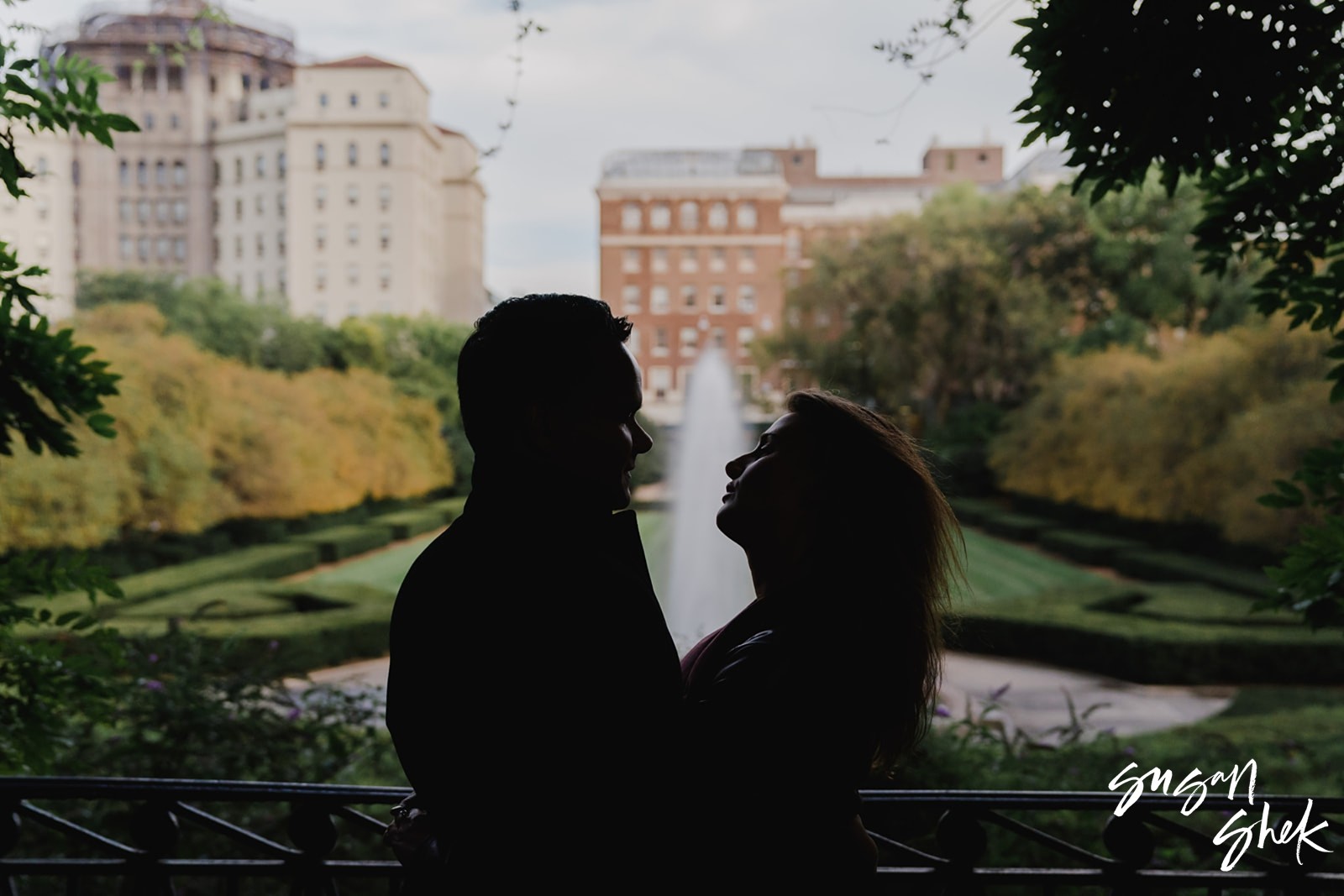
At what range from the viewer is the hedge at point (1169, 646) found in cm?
1207

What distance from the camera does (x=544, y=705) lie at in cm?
108

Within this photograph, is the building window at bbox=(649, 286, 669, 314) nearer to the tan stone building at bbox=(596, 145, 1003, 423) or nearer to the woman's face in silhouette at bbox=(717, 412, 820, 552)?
the tan stone building at bbox=(596, 145, 1003, 423)

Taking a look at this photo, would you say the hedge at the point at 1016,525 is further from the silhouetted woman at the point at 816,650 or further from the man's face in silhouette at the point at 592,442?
the man's face in silhouette at the point at 592,442

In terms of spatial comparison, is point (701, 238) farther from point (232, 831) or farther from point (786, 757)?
point (786, 757)

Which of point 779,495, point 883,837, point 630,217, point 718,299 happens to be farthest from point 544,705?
point 718,299

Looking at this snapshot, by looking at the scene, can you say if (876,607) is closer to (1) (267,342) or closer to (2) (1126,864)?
(2) (1126,864)

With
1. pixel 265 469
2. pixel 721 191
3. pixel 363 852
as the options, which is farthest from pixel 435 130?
pixel 363 852

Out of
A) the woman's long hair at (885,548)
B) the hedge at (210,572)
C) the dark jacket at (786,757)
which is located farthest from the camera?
the hedge at (210,572)

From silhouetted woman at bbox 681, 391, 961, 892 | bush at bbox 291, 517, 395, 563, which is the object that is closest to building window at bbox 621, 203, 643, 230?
bush at bbox 291, 517, 395, 563

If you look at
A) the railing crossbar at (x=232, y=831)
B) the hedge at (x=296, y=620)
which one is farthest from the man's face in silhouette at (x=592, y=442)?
the hedge at (x=296, y=620)

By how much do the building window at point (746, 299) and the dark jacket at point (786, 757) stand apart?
4809 cm

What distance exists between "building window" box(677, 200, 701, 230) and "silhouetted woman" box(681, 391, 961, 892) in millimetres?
47272

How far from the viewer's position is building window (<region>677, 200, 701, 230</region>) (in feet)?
156

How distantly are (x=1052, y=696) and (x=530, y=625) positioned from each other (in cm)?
1145
